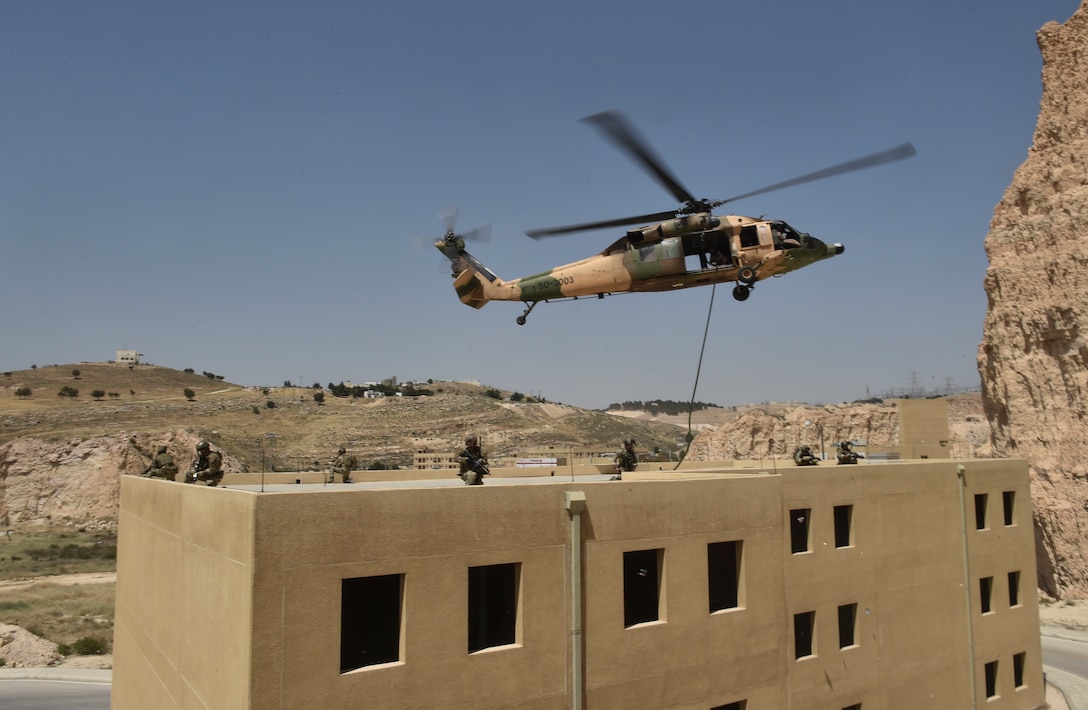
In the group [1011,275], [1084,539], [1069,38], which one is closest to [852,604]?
[1084,539]

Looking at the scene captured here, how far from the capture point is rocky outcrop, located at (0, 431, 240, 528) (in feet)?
208

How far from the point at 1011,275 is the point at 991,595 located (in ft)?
97.2

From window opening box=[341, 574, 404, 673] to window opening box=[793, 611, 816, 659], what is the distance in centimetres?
908

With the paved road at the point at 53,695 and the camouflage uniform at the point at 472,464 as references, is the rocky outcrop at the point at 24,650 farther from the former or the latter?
the camouflage uniform at the point at 472,464

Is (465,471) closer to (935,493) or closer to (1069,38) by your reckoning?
(935,493)

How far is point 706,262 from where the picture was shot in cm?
1742

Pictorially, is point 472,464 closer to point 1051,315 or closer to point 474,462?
point 474,462

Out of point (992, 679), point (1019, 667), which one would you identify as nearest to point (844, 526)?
point (992, 679)

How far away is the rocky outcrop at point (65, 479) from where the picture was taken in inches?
2493

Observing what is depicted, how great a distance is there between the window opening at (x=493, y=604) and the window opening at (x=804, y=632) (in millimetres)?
7212

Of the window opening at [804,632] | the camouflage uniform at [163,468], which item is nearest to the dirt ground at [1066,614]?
the window opening at [804,632]

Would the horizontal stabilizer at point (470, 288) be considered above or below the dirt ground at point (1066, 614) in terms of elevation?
above

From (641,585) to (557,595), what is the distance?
200 centimetres

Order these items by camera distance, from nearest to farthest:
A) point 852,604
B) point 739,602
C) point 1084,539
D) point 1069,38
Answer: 1. point 739,602
2. point 852,604
3. point 1084,539
4. point 1069,38
